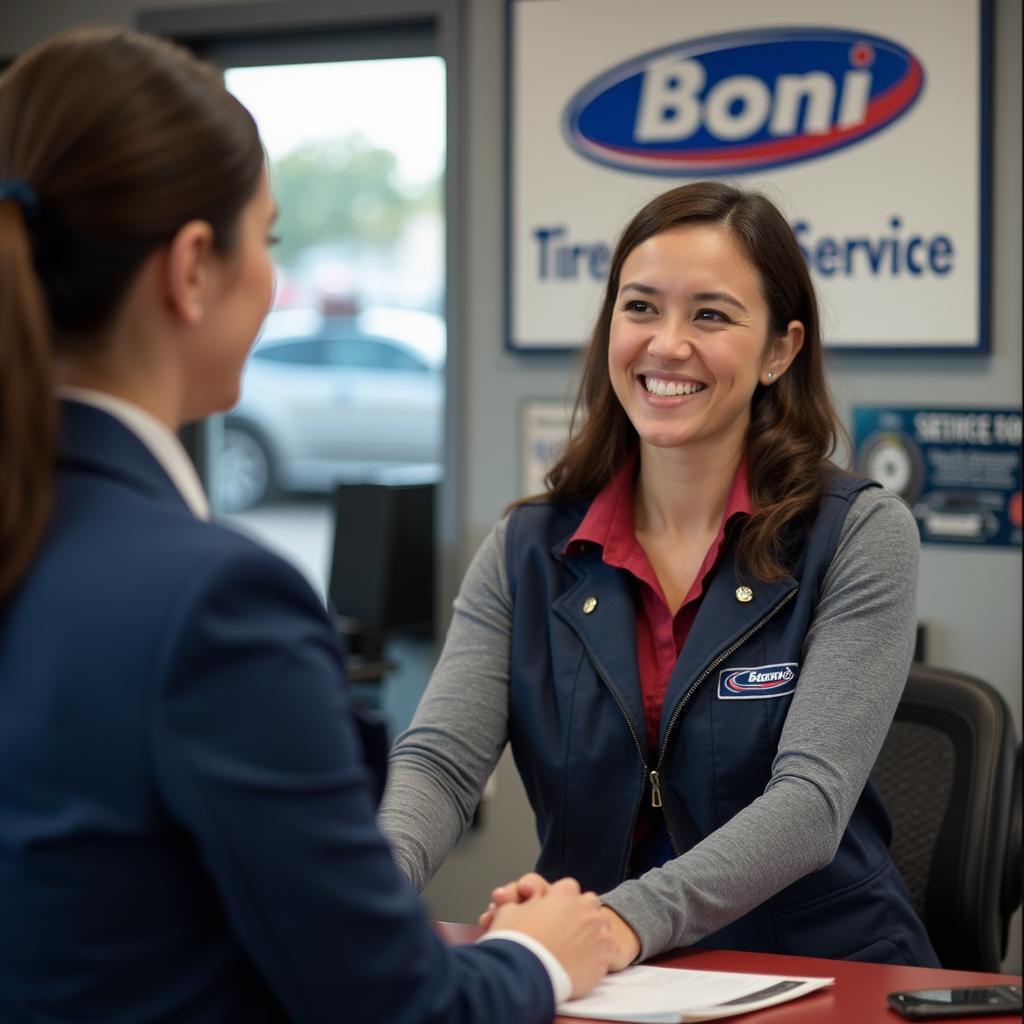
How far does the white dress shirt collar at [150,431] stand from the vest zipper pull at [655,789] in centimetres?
92


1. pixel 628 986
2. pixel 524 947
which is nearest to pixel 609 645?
pixel 628 986

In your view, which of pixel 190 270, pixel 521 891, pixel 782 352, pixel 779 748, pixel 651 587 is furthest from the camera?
pixel 782 352

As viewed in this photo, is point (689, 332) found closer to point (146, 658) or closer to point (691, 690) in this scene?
point (691, 690)

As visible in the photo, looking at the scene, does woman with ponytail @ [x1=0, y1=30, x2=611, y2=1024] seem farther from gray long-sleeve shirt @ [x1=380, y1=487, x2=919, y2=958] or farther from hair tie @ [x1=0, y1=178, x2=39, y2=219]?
gray long-sleeve shirt @ [x1=380, y1=487, x2=919, y2=958]

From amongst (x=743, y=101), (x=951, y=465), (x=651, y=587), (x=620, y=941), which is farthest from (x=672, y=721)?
(x=743, y=101)

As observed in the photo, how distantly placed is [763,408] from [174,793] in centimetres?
132

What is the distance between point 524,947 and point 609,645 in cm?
68

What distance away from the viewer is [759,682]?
1.69m

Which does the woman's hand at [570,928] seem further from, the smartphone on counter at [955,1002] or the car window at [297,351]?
the car window at [297,351]

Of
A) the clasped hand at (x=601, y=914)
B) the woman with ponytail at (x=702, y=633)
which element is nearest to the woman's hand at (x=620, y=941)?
the clasped hand at (x=601, y=914)

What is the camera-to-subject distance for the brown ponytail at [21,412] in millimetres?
805

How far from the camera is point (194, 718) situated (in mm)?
782

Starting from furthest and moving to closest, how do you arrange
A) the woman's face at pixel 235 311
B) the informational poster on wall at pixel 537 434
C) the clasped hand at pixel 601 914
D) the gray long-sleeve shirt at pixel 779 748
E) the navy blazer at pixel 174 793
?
1. the informational poster on wall at pixel 537 434
2. the gray long-sleeve shirt at pixel 779 748
3. the clasped hand at pixel 601 914
4. the woman's face at pixel 235 311
5. the navy blazer at pixel 174 793

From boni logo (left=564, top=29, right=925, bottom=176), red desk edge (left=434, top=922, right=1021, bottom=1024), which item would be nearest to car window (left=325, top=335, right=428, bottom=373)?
boni logo (left=564, top=29, right=925, bottom=176)
